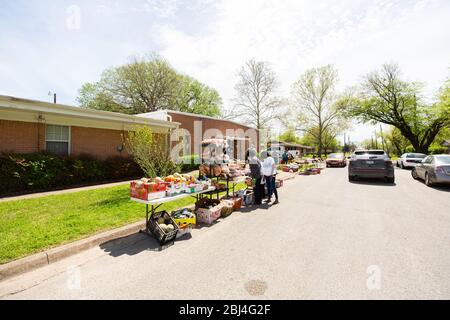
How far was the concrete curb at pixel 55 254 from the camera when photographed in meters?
2.94

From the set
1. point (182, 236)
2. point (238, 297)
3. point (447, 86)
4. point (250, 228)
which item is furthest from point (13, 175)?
point (447, 86)

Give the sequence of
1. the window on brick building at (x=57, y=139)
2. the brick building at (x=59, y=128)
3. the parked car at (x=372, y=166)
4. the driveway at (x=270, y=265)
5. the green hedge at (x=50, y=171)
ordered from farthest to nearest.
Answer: the parked car at (x=372, y=166) → the window on brick building at (x=57, y=139) → the brick building at (x=59, y=128) → the green hedge at (x=50, y=171) → the driveway at (x=270, y=265)

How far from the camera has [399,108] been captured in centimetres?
2912

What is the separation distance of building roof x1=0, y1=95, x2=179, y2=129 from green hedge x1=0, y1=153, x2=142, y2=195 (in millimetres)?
1741

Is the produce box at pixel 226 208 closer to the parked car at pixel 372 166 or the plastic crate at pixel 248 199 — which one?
the plastic crate at pixel 248 199

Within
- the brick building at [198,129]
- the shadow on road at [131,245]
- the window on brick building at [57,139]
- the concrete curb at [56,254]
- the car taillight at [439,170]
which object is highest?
the brick building at [198,129]

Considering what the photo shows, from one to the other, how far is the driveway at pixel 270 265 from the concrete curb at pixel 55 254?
0.40 feet

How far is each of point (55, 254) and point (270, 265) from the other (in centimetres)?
338

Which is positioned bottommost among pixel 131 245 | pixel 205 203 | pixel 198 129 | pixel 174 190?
pixel 131 245

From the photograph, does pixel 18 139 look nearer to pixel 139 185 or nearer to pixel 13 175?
pixel 13 175

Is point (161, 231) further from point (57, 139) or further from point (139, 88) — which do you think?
point (139, 88)

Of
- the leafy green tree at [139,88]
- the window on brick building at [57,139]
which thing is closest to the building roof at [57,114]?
the window on brick building at [57,139]

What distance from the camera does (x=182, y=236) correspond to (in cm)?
436

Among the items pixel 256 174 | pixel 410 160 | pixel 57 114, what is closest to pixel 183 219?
pixel 256 174
